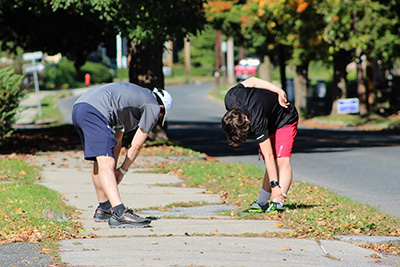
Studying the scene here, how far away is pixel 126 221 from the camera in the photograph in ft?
22.6

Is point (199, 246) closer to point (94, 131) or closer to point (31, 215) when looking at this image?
point (94, 131)

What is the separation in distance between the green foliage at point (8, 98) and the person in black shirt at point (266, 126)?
26.9ft

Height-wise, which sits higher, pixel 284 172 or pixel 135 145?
pixel 135 145

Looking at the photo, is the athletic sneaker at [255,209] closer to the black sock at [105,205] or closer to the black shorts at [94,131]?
the black sock at [105,205]

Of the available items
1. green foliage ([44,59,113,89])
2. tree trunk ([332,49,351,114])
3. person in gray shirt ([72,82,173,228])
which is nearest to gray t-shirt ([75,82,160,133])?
person in gray shirt ([72,82,173,228])

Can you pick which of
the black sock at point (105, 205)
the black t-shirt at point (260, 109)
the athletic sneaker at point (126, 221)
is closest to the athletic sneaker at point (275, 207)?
the black t-shirt at point (260, 109)

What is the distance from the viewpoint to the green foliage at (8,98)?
1455cm

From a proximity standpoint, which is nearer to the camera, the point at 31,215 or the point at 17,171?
the point at 31,215

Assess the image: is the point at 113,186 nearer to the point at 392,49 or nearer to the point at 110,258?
the point at 110,258

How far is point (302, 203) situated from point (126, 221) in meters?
2.58

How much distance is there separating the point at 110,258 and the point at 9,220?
1.67 meters

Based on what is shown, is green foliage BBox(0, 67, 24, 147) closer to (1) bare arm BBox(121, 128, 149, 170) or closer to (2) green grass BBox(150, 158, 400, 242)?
(2) green grass BBox(150, 158, 400, 242)

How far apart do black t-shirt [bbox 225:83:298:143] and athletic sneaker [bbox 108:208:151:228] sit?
139cm

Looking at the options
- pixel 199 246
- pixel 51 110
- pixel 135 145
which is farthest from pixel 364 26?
pixel 199 246
